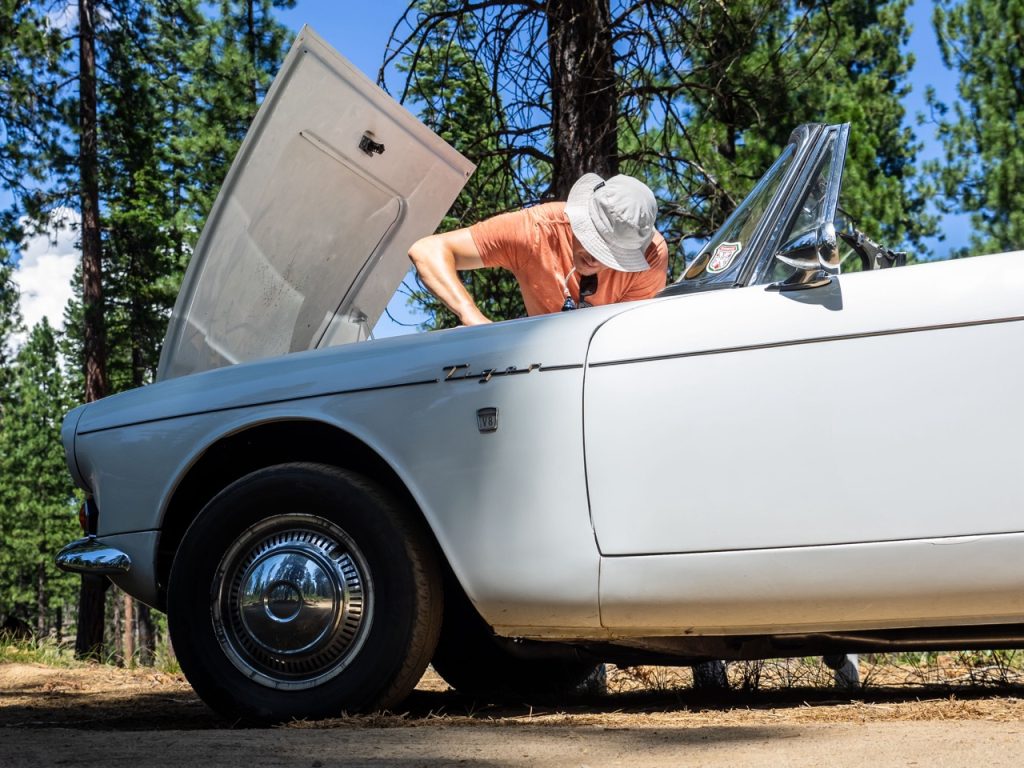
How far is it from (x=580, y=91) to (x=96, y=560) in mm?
4196

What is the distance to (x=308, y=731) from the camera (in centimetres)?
279

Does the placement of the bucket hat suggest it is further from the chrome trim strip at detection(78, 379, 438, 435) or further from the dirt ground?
the dirt ground

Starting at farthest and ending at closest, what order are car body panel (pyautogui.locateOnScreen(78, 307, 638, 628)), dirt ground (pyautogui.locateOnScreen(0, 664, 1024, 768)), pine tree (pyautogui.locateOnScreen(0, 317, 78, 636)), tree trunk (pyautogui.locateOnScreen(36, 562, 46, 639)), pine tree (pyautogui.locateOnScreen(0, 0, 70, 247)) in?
tree trunk (pyautogui.locateOnScreen(36, 562, 46, 639)) < pine tree (pyautogui.locateOnScreen(0, 317, 78, 636)) < pine tree (pyautogui.locateOnScreen(0, 0, 70, 247)) < car body panel (pyautogui.locateOnScreen(78, 307, 638, 628)) < dirt ground (pyautogui.locateOnScreen(0, 664, 1024, 768))

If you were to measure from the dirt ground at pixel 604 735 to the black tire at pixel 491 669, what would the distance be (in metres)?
0.14

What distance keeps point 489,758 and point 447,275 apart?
76.1 inches

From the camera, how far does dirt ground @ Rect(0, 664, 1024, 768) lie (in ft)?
7.57

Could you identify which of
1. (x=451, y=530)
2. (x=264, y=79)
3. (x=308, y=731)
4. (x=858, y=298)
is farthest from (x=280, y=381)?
(x=264, y=79)

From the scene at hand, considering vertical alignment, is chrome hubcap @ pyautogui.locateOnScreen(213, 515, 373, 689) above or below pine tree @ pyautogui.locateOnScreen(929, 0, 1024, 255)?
below

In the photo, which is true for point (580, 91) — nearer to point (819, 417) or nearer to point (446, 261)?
point (446, 261)

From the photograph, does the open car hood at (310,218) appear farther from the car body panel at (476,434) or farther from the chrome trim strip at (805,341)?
the chrome trim strip at (805,341)

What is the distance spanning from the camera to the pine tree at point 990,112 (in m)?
14.9

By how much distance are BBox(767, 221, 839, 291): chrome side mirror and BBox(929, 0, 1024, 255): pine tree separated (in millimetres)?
13043

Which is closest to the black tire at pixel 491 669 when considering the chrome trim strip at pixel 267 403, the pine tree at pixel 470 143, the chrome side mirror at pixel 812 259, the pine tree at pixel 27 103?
the chrome trim strip at pixel 267 403

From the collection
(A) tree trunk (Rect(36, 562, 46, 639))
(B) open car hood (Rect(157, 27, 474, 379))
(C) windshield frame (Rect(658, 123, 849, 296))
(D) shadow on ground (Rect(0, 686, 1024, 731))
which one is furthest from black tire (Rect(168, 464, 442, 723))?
(A) tree trunk (Rect(36, 562, 46, 639))
